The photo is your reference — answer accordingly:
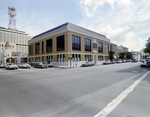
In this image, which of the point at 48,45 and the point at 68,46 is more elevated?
the point at 48,45

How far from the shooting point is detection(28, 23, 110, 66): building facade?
34.5 m

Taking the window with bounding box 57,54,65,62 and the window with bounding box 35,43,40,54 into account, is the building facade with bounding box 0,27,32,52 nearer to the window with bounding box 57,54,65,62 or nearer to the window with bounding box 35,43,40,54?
the window with bounding box 35,43,40,54

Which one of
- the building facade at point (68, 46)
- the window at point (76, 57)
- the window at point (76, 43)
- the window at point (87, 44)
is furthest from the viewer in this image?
the window at point (87, 44)

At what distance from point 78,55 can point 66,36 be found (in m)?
7.90

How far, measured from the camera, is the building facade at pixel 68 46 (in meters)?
34.5

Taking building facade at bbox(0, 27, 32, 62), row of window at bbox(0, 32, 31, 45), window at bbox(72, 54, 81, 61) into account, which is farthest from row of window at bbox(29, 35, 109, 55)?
row of window at bbox(0, 32, 31, 45)

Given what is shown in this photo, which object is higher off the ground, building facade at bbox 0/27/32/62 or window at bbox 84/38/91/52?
building facade at bbox 0/27/32/62

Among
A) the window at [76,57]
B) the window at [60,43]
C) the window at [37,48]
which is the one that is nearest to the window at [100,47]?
the window at [76,57]

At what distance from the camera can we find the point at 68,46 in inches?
1326

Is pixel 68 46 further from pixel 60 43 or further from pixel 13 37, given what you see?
pixel 13 37

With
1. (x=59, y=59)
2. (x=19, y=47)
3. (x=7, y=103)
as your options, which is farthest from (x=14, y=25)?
(x=7, y=103)

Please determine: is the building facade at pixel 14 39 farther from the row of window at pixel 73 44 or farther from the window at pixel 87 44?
the window at pixel 87 44

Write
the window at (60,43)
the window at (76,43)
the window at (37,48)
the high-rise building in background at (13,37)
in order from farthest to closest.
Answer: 1. the high-rise building in background at (13,37)
2. the window at (37,48)
3. the window at (76,43)
4. the window at (60,43)

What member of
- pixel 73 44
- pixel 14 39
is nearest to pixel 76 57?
pixel 73 44
